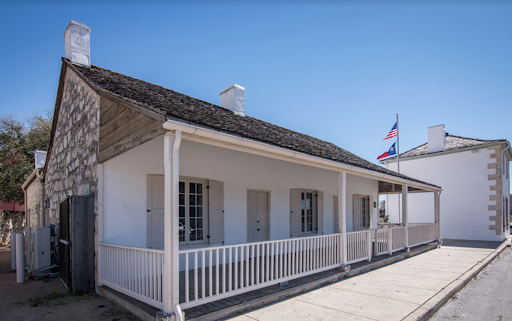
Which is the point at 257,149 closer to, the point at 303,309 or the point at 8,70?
the point at 303,309

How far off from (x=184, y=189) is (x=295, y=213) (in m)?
3.91

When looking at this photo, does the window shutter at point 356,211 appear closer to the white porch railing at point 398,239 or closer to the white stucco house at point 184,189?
the white stucco house at point 184,189

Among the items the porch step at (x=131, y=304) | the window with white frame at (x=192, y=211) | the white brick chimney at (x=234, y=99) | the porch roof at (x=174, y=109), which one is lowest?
the porch step at (x=131, y=304)

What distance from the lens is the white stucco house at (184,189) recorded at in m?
3.96

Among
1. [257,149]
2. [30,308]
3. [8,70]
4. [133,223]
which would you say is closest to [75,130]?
[133,223]


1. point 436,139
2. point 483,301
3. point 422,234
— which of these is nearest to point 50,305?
point 483,301

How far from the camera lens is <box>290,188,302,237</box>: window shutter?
8.91m

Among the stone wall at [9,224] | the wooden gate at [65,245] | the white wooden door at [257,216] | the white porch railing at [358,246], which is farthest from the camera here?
the stone wall at [9,224]

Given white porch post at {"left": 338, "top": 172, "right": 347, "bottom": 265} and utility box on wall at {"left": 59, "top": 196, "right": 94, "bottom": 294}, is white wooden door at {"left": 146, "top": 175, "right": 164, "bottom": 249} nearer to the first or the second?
utility box on wall at {"left": 59, "top": 196, "right": 94, "bottom": 294}

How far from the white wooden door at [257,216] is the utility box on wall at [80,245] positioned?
12.0ft

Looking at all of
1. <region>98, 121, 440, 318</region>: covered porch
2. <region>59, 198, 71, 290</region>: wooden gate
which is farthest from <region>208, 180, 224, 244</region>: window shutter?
<region>59, 198, 71, 290</region>: wooden gate

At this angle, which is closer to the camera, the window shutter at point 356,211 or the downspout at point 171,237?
the downspout at point 171,237

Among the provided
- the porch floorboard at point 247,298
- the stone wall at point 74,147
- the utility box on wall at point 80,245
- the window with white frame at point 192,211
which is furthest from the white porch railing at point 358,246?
the stone wall at point 74,147

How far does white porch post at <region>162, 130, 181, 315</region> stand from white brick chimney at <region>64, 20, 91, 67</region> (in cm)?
482
